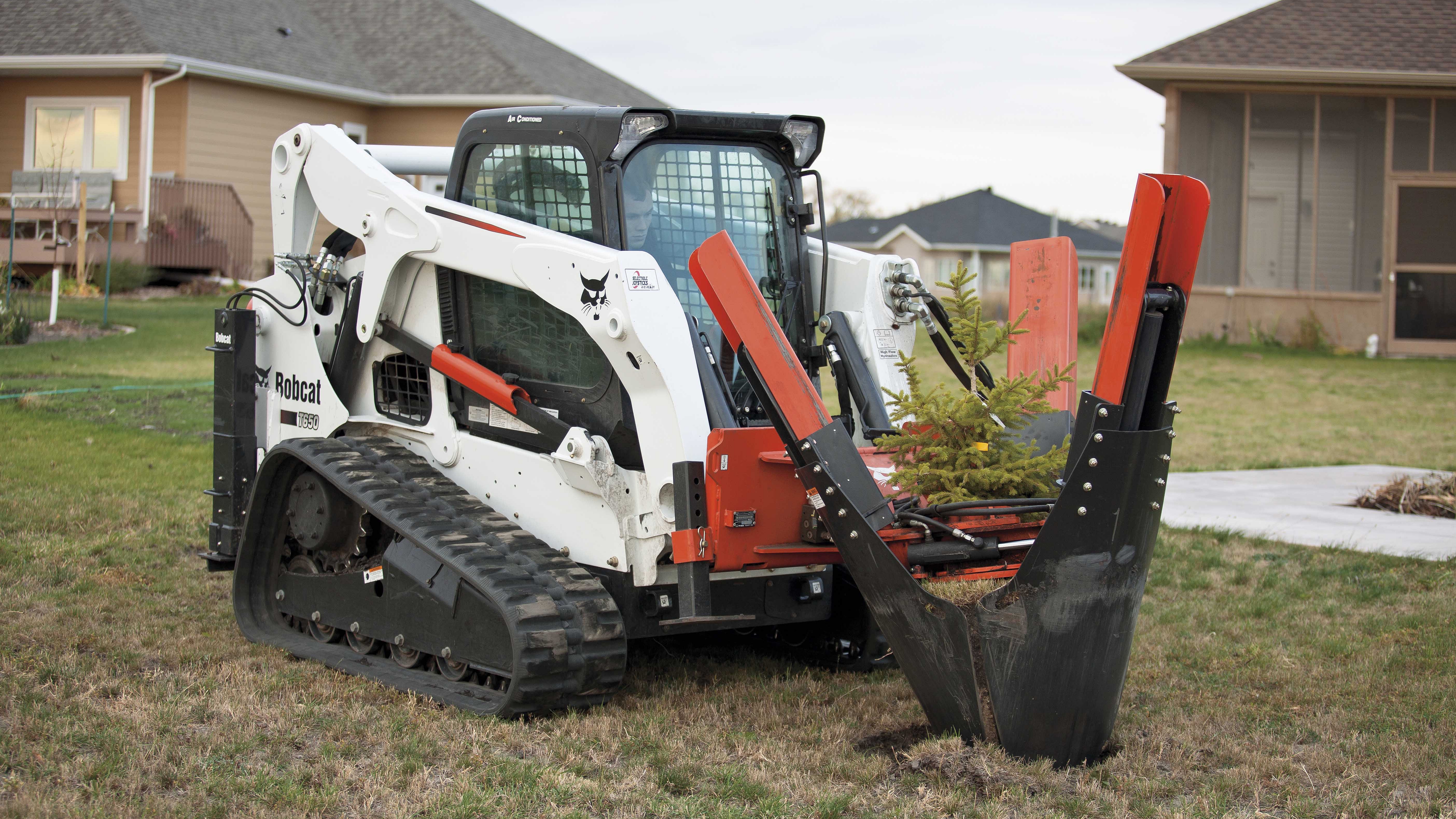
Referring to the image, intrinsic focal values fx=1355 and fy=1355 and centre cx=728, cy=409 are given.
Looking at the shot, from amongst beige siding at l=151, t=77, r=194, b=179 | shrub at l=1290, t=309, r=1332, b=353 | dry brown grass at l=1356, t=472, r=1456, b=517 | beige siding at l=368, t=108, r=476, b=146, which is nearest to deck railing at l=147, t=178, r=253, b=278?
beige siding at l=151, t=77, r=194, b=179

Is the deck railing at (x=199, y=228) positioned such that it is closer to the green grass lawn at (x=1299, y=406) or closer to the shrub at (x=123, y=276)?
the shrub at (x=123, y=276)

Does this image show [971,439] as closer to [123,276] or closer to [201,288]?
[123,276]

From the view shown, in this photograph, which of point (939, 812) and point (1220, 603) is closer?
point (939, 812)

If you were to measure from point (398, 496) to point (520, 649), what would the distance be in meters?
1.04

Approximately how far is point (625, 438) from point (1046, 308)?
74.8 inches

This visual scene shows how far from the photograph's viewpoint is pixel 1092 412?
13.4ft

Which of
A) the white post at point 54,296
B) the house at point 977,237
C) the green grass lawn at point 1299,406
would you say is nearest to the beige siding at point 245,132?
the white post at point 54,296

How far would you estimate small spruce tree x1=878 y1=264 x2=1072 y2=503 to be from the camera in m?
4.52

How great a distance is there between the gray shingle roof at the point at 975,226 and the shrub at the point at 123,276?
33.7m

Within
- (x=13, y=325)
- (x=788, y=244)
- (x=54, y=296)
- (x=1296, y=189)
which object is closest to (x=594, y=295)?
(x=788, y=244)

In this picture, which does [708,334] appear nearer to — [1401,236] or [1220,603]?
[1220,603]

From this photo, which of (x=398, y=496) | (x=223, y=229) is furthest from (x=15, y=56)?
(x=398, y=496)

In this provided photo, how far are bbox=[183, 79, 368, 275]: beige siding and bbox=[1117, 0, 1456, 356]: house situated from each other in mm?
15085

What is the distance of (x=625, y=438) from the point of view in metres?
5.01
